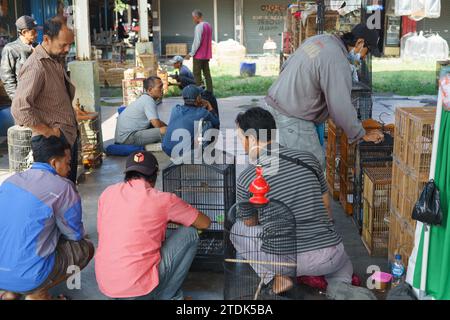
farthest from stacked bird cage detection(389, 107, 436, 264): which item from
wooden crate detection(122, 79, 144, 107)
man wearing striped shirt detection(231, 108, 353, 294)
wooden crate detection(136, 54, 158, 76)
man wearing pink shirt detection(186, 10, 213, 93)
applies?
wooden crate detection(136, 54, 158, 76)

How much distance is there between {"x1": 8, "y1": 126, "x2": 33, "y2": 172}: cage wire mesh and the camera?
6.82 metres

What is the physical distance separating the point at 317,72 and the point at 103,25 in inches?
935

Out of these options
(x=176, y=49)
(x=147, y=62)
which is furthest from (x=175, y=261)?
(x=176, y=49)

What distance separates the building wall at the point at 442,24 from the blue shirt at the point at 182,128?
58.5 ft

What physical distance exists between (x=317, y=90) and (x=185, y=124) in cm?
260

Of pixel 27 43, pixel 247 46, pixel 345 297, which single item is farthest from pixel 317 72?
pixel 247 46

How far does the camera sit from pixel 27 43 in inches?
275

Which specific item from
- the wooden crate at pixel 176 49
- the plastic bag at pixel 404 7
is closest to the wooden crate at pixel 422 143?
the plastic bag at pixel 404 7

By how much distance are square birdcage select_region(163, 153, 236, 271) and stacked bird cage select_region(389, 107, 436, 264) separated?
1.23 meters

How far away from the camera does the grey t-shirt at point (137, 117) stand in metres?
8.31

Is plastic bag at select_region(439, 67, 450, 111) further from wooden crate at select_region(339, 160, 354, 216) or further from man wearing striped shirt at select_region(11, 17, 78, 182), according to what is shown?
man wearing striped shirt at select_region(11, 17, 78, 182)

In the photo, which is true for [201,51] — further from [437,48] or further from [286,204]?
[437,48]

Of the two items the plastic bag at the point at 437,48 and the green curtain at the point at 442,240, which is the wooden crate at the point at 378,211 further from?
the plastic bag at the point at 437,48

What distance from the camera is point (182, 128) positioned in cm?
716
